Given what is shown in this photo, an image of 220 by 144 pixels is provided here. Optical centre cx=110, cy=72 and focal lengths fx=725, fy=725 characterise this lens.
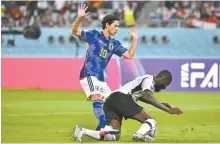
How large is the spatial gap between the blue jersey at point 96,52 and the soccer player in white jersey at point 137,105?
45 centimetres

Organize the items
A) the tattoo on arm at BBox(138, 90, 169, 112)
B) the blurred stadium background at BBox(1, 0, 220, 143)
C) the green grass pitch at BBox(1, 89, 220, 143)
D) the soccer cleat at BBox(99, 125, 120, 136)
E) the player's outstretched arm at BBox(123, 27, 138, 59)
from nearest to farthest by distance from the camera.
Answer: the soccer cleat at BBox(99, 125, 120, 136) → the tattoo on arm at BBox(138, 90, 169, 112) → the player's outstretched arm at BBox(123, 27, 138, 59) → the green grass pitch at BBox(1, 89, 220, 143) → the blurred stadium background at BBox(1, 0, 220, 143)

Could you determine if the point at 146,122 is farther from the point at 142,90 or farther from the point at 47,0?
the point at 47,0

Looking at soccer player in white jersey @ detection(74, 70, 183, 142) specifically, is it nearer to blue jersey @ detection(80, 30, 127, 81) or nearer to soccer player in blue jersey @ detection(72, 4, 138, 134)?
soccer player in blue jersey @ detection(72, 4, 138, 134)

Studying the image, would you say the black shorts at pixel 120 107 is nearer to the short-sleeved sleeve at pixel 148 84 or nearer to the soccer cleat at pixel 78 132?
the short-sleeved sleeve at pixel 148 84

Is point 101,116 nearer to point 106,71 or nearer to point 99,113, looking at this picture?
point 99,113

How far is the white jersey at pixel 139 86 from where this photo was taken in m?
11.0

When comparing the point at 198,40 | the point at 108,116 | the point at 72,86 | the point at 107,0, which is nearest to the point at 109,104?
the point at 108,116

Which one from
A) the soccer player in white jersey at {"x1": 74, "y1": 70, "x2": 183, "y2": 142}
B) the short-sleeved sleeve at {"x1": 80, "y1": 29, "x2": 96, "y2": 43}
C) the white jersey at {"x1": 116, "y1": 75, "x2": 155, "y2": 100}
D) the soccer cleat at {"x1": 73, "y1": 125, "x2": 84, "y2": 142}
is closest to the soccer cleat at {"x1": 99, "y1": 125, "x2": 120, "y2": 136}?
the soccer player in white jersey at {"x1": 74, "y1": 70, "x2": 183, "y2": 142}

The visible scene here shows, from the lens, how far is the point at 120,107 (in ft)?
36.7

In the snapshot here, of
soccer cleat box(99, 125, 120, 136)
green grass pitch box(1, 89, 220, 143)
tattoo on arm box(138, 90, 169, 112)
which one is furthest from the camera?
green grass pitch box(1, 89, 220, 143)

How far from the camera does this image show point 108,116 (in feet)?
36.9

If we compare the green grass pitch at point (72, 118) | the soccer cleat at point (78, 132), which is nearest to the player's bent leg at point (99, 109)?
the soccer cleat at point (78, 132)

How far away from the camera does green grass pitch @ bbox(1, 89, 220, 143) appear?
39.4 ft

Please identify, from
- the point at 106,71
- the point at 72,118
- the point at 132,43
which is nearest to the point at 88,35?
the point at 132,43
